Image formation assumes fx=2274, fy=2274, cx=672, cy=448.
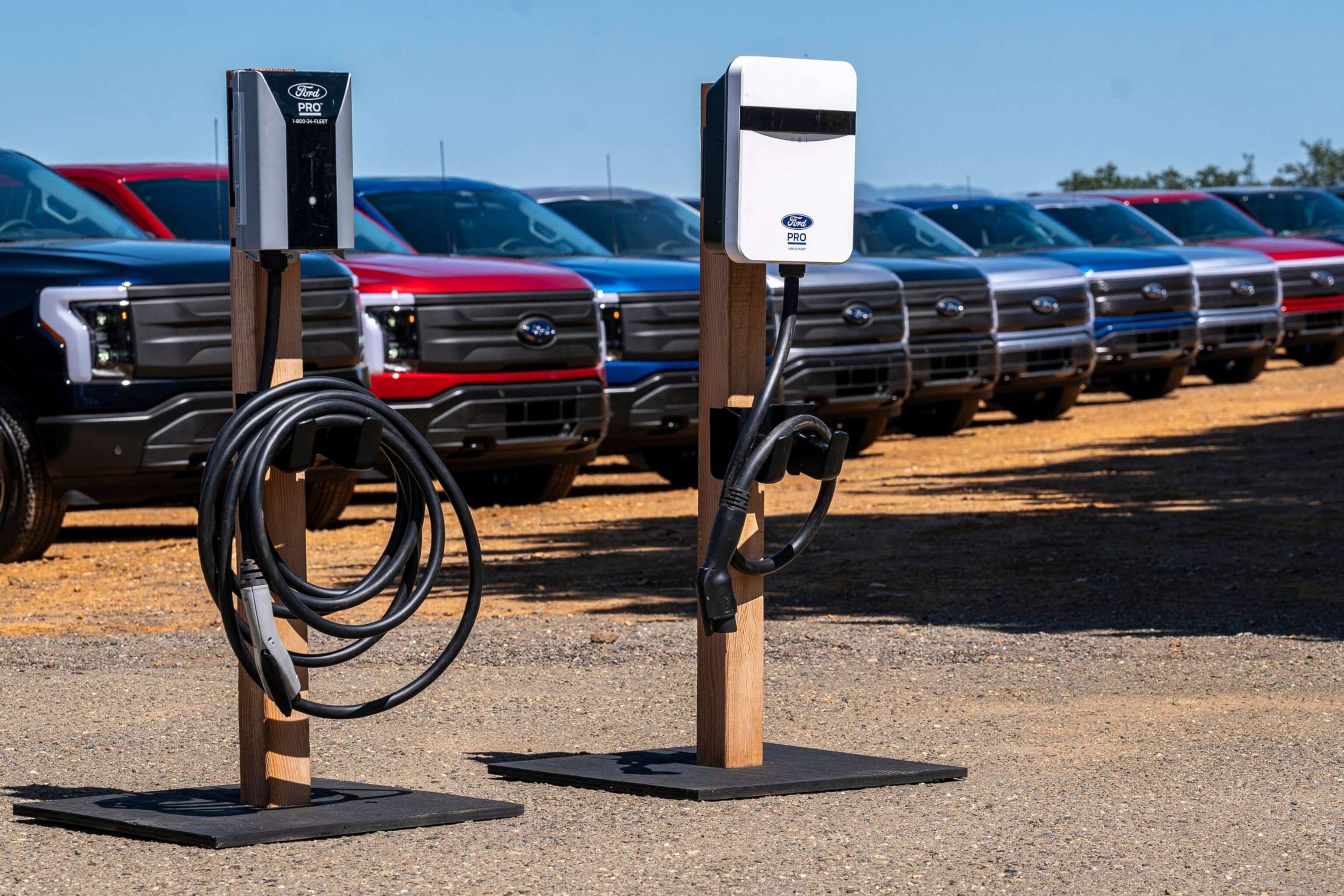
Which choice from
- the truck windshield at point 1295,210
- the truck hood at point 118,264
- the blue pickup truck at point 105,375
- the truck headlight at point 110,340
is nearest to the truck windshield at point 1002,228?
the truck windshield at point 1295,210

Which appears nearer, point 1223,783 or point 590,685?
point 1223,783

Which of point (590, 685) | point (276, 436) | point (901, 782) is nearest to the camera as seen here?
point (276, 436)

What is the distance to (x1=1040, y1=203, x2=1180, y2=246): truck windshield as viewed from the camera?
23.0 meters

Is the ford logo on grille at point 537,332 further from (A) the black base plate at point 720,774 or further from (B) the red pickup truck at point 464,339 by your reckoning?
(A) the black base plate at point 720,774

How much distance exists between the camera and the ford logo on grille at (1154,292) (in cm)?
2061

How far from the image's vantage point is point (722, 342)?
6285 millimetres

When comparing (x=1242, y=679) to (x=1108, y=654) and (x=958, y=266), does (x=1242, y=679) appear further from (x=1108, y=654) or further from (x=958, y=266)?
(x=958, y=266)

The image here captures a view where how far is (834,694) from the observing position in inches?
305

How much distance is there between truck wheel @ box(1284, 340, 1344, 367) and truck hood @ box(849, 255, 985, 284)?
33.8ft

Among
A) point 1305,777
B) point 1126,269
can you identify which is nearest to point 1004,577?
point 1305,777

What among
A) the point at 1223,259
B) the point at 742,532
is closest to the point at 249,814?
the point at 742,532

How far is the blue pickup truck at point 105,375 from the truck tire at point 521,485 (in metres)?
3.15

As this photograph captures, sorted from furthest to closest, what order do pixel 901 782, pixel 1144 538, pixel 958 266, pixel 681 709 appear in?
1. pixel 958 266
2. pixel 1144 538
3. pixel 681 709
4. pixel 901 782

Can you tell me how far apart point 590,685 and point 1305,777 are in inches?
103
